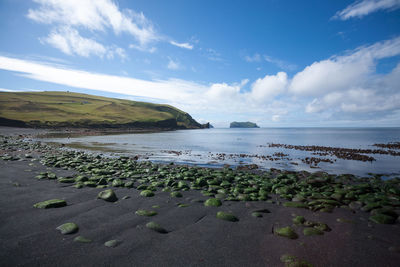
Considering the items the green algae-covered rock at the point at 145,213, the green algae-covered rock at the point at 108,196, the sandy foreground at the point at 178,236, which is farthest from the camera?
the green algae-covered rock at the point at 108,196

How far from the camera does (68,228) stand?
17.8 ft

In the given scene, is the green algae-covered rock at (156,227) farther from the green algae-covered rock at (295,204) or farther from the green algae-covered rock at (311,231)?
the green algae-covered rock at (295,204)

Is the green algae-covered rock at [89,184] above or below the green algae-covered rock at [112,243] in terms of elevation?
below

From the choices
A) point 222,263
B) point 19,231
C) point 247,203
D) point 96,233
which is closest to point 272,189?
point 247,203

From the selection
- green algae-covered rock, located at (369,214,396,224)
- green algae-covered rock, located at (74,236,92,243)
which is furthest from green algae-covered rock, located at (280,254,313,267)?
green algae-covered rock, located at (74,236,92,243)

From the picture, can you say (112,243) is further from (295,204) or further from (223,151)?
(223,151)

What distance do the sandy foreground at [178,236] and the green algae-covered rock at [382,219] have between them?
185mm

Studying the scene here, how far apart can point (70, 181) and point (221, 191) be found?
8.43 m

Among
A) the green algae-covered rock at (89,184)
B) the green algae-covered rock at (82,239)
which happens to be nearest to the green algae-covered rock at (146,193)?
the green algae-covered rock at (89,184)

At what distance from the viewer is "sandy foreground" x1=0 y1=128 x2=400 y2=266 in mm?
4398

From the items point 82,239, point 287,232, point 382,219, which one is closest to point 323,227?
point 287,232

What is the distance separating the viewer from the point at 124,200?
26.9ft

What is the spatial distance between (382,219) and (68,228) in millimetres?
10448

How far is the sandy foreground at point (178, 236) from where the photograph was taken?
4.40 m
